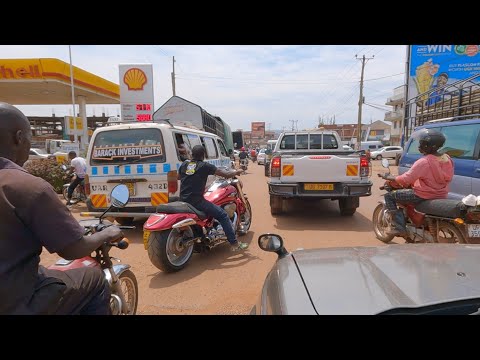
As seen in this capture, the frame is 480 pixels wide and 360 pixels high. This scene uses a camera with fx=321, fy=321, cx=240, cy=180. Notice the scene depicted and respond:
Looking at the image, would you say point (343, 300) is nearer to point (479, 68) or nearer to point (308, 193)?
point (308, 193)

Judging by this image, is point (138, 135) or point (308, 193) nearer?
point (138, 135)

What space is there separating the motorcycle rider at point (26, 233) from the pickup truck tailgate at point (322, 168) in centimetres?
500

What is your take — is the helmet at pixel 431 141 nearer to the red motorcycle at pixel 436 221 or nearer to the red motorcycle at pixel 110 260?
the red motorcycle at pixel 436 221

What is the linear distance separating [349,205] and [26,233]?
6327 millimetres

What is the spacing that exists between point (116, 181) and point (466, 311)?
5492 mm

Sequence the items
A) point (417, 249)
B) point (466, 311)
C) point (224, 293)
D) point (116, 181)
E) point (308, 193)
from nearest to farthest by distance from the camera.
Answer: point (466, 311), point (417, 249), point (224, 293), point (116, 181), point (308, 193)

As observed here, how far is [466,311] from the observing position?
130 centimetres

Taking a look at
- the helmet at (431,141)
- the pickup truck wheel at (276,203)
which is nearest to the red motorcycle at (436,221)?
the helmet at (431,141)

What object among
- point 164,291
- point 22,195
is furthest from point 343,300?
point 164,291

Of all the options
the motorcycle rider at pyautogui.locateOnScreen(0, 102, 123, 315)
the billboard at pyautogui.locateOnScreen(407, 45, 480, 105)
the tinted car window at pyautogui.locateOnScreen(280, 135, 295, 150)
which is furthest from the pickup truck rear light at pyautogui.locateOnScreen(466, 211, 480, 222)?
the billboard at pyautogui.locateOnScreen(407, 45, 480, 105)

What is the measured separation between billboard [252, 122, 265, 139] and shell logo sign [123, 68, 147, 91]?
260 ft

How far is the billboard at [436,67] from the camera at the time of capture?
1945cm

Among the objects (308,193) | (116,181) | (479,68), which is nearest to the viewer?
(116,181)

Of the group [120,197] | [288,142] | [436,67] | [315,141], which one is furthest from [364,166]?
[436,67]
